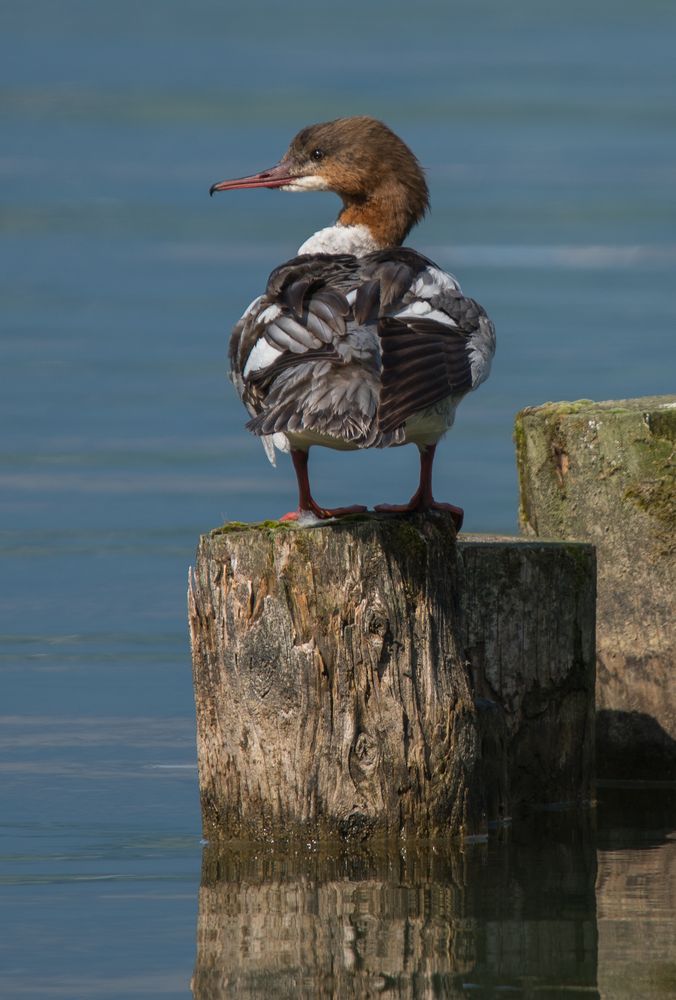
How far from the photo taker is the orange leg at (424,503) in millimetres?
6035

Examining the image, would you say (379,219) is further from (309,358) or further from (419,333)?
(309,358)

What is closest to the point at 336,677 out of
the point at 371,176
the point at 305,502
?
the point at 305,502

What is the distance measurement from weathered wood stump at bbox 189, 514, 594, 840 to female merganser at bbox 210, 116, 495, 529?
0.31 meters

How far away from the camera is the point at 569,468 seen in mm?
7277

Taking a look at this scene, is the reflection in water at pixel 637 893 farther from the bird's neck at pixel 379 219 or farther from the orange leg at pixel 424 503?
the bird's neck at pixel 379 219

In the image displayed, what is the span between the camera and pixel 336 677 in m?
5.80

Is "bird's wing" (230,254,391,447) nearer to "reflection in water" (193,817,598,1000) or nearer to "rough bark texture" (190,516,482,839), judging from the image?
"rough bark texture" (190,516,482,839)

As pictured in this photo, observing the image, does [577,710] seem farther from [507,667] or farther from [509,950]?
[509,950]

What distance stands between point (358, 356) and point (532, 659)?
153cm

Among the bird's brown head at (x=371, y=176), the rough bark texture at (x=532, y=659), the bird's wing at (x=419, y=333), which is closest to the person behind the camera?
the bird's wing at (x=419, y=333)

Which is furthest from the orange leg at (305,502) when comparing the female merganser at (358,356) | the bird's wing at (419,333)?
the bird's wing at (419,333)

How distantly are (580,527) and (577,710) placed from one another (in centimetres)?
78

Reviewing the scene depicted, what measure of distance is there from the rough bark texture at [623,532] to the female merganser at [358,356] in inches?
37.3

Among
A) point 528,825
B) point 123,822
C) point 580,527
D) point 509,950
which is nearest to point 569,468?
point 580,527
